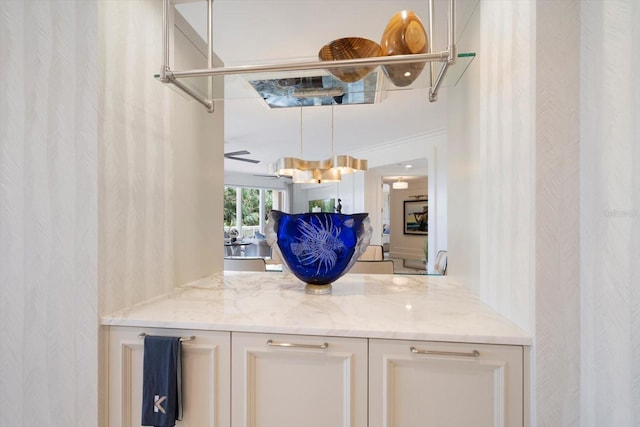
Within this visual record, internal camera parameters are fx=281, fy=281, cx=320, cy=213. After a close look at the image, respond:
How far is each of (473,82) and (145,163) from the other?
1.38 metres

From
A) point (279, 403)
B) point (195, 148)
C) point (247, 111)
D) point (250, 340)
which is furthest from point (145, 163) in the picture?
point (247, 111)

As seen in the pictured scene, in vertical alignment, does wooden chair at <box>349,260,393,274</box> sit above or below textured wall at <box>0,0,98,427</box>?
below

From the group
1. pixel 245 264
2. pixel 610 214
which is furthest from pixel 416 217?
pixel 610 214

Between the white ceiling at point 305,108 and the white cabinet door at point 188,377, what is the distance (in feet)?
3.23

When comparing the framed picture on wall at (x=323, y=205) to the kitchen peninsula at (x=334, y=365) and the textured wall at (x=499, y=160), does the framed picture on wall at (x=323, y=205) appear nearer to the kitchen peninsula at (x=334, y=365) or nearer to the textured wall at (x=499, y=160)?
the textured wall at (x=499, y=160)

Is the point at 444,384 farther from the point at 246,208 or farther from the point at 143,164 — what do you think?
the point at 246,208

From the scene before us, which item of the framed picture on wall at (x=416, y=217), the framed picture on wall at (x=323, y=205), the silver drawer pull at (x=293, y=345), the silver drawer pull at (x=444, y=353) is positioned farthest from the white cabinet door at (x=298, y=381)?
the framed picture on wall at (x=416, y=217)

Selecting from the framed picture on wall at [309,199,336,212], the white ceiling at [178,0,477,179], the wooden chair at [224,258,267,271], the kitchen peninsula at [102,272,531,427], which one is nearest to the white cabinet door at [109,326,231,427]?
the kitchen peninsula at [102,272,531,427]

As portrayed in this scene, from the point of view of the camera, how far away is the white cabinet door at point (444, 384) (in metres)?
0.75

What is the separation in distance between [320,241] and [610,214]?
81 cm

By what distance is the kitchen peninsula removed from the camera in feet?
2.50

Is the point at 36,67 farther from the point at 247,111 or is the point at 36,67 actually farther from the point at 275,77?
the point at 247,111

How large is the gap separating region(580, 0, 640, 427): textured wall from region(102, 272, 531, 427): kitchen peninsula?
0.15m

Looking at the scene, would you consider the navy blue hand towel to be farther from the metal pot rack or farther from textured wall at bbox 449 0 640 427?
textured wall at bbox 449 0 640 427
